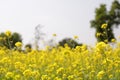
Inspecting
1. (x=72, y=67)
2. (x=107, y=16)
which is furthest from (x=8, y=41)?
(x=107, y=16)

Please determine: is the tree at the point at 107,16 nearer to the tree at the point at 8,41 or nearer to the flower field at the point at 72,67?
the tree at the point at 8,41

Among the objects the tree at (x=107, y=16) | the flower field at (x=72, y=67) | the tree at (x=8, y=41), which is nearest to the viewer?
the flower field at (x=72, y=67)

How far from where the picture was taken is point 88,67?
608 centimetres

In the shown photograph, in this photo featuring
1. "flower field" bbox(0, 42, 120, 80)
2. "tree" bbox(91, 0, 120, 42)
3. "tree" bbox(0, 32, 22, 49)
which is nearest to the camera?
"flower field" bbox(0, 42, 120, 80)

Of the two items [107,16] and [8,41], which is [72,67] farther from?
[107,16]

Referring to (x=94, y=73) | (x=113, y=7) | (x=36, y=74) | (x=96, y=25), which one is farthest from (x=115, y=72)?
(x=113, y=7)

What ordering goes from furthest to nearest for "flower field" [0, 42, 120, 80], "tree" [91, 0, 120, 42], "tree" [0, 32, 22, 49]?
"tree" [91, 0, 120, 42]
"tree" [0, 32, 22, 49]
"flower field" [0, 42, 120, 80]

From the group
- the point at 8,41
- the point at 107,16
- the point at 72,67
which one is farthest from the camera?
the point at 107,16

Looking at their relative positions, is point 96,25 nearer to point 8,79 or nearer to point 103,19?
point 103,19

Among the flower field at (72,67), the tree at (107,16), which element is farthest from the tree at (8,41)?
the tree at (107,16)

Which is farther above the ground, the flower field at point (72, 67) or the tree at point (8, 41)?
the tree at point (8, 41)

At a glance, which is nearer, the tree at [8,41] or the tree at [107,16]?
the tree at [8,41]

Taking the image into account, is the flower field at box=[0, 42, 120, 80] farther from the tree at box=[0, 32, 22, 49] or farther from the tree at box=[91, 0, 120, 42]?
the tree at box=[91, 0, 120, 42]

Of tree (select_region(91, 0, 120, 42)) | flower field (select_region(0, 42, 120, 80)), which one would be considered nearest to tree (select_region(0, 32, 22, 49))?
flower field (select_region(0, 42, 120, 80))
